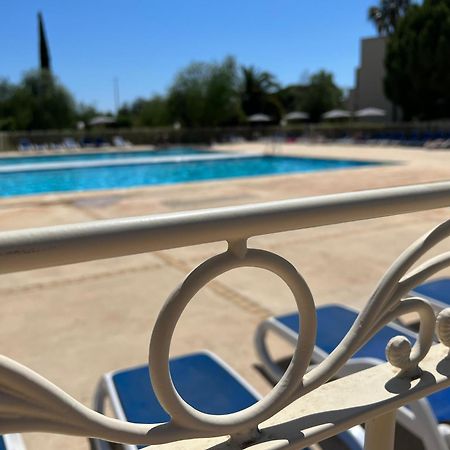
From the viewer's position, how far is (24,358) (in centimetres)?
297

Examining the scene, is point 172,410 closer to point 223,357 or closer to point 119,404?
point 119,404

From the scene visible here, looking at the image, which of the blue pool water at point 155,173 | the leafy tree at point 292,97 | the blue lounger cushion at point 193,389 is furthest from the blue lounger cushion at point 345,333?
the leafy tree at point 292,97

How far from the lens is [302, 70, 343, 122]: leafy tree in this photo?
147 feet

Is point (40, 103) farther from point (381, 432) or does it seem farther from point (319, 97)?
point (381, 432)

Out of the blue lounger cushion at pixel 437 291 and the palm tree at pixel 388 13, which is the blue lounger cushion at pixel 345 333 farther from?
the palm tree at pixel 388 13

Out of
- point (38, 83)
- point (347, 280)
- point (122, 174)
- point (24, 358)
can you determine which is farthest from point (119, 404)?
point (38, 83)

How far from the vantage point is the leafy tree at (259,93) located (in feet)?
145

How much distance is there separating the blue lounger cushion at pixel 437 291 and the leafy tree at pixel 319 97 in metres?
42.6

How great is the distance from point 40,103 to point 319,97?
24.7m

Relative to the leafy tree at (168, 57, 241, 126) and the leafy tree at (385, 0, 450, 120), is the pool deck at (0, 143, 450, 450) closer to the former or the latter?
the leafy tree at (385, 0, 450, 120)

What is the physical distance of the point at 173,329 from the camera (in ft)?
2.64

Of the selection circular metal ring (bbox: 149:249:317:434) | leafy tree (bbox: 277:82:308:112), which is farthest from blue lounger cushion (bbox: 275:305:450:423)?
leafy tree (bbox: 277:82:308:112)

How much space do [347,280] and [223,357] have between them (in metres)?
1.82

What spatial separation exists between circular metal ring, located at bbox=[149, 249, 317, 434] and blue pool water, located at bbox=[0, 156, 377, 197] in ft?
49.2
